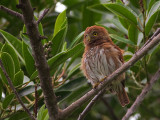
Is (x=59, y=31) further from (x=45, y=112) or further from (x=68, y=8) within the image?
(x=68, y=8)

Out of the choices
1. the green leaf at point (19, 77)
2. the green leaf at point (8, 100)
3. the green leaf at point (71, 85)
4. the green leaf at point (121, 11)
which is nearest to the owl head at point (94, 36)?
the green leaf at point (71, 85)

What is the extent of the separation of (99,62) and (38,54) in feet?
6.77

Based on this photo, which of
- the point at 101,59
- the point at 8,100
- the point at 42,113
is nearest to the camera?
the point at 42,113

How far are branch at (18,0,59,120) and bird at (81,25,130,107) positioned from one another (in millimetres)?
1412

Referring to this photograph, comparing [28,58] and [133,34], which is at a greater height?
[28,58]

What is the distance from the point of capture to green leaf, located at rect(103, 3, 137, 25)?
363cm

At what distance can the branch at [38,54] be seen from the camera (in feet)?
7.15

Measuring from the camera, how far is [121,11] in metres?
3.70

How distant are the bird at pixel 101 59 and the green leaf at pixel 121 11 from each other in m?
0.71

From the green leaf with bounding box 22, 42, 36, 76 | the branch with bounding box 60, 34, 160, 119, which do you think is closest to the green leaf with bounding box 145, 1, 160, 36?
the branch with bounding box 60, 34, 160, 119

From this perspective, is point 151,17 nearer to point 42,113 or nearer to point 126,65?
point 126,65

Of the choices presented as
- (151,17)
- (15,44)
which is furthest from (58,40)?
(151,17)

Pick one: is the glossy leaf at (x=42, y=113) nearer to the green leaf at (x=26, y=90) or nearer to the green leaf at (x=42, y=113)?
the green leaf at (x=42, y=113)

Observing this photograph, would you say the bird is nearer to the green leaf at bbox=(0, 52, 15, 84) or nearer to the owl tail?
the owl tail
